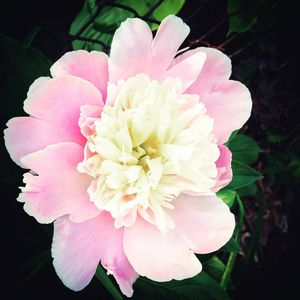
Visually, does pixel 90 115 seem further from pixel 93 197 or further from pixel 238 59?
pixel 238 59

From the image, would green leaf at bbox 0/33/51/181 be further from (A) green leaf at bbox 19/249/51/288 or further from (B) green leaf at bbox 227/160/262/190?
(B) green leaf at bbox 227/160/262/190

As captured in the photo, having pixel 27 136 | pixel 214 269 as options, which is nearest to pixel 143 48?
pixel 27 136

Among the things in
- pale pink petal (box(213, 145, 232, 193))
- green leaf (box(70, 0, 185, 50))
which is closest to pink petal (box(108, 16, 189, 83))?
pale pink petal (box(213, 145, 232, 193))

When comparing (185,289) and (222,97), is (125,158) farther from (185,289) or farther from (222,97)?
(185,289)

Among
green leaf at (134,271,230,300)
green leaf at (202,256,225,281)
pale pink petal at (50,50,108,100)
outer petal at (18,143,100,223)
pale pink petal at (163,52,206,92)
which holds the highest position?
pale pink petal at (163,52,206,92)

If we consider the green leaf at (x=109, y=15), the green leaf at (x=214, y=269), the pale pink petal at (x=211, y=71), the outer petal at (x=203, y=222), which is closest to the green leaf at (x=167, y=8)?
the green leaf at (x=109, y=15)

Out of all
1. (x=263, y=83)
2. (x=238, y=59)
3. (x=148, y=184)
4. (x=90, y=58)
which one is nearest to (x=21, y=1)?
(x=90, y=58)
